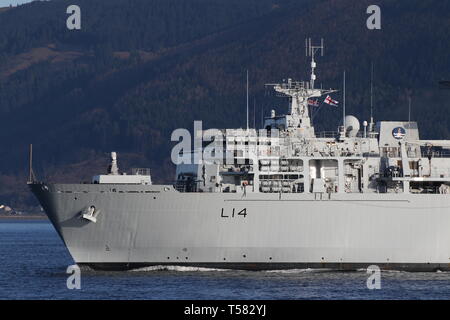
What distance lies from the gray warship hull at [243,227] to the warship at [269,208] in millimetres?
44

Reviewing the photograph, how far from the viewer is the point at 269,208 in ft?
174

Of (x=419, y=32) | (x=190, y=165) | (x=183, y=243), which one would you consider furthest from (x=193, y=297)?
(x=419, y=32)

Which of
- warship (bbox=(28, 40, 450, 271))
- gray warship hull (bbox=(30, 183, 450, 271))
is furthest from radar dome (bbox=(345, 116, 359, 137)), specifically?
gray warship hull (bbox=(30, 183, 450, 271))

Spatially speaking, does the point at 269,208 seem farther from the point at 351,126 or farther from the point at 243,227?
the point at 351,126

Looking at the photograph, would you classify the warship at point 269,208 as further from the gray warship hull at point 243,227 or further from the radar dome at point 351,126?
the radar dome at point 351,126

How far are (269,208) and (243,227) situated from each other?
1.42m

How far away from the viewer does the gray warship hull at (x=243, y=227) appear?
2060 inches

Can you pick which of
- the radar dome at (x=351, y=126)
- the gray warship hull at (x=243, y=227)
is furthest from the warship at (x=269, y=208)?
the radar dome at (x=351, y=126)

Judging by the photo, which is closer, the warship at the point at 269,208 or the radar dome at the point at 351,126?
the warship at the point at 269,208

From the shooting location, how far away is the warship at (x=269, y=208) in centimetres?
5238

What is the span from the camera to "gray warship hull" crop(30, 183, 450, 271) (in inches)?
2060

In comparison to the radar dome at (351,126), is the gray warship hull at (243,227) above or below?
below

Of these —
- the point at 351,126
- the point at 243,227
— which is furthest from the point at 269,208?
the point at 351,126

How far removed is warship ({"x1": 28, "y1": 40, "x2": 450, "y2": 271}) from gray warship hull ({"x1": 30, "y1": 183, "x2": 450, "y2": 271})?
0.14 ft
